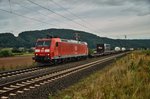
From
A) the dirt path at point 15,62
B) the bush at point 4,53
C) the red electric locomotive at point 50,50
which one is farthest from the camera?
the bush at point 4,53

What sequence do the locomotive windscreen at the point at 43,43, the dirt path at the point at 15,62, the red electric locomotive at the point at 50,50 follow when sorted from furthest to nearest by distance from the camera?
1. the dirt path at the point at 15,62
2. the locomotive windscreen at the point at 43,43
3. the red electric locomotive at the point at 50,50

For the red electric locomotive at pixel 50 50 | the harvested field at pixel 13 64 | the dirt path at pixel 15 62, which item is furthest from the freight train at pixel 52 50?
the dirt path at pixel 15 62

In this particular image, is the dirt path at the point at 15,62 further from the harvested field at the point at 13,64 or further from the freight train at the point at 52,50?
the freight train at the point at 52,50

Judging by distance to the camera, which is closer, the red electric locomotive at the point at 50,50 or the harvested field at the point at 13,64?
the harvested field at the point at 13,64

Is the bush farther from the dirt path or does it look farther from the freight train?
the freight train

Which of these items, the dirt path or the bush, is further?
the bush

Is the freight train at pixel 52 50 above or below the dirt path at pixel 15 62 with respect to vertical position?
above

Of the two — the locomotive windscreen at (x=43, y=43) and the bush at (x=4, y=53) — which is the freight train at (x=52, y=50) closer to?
the locomotive windscreen at (x=43, y=43)

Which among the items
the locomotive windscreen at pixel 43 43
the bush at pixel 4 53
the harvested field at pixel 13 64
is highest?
the locomotive windscreen at pixel 43 43

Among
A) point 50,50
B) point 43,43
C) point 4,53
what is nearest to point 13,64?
point 43,43

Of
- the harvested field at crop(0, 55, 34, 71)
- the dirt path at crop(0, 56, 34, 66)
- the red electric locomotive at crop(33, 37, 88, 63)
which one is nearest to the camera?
the harvested field at crop(0, 55, 34, 71)

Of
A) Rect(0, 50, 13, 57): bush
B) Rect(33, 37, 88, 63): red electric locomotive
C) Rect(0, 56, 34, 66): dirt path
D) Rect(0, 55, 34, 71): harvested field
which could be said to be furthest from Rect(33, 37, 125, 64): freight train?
Rect(0, 50, 13, 57): bush

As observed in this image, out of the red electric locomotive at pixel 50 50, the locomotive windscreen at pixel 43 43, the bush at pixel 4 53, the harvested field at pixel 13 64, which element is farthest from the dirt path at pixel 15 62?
the bush at pixel 4 53

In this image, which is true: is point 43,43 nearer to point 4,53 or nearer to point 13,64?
point 13,64
